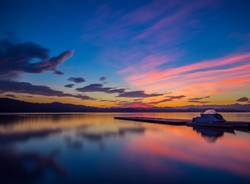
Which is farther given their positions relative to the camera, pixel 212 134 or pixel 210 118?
pixel 210 118

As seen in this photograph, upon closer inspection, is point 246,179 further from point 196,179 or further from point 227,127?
point 227,127

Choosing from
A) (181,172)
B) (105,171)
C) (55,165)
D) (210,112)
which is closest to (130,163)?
(105,171)

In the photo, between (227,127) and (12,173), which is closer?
(12,173)

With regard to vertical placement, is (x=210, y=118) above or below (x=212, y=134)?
above

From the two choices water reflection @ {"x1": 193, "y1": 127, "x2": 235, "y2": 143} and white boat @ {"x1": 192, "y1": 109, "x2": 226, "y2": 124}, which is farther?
white boat @ {"x1": 192, "y1": 109, "x2": 226, "y2": 124}

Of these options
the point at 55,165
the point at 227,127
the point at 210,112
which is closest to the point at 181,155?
the point at 55,165

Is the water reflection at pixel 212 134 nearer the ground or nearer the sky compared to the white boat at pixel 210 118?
nearer the ground

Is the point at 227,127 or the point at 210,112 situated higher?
the point at 210,112

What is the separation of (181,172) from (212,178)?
85cm

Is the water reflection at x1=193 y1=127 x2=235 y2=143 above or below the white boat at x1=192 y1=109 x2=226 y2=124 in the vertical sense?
below

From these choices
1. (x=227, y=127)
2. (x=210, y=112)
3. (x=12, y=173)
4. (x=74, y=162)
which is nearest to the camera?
(x=12, y=173)

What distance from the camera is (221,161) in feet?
24.6

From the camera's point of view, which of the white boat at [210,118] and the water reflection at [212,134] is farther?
the white boat at [210,118]

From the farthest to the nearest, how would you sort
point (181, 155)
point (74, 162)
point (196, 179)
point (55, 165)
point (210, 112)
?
point (210, 112), point (181, 155), point (74, 162), point (55, 165), point (196, 179)
